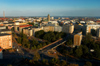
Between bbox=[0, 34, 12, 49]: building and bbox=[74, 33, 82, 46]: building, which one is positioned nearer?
bbox=[0, 34, 12, 49]: building

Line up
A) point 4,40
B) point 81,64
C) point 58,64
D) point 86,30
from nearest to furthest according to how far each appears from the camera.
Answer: point 58,64, point 81,64, point 4,40, point 86,30

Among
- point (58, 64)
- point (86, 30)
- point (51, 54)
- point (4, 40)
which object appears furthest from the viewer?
point (86, 30)

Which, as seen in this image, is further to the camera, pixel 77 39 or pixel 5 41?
pixel 77 39

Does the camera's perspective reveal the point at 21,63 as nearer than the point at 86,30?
Yes

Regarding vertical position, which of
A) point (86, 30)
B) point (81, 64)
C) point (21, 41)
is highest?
point (86, 30)

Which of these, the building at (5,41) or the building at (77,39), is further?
the building at (77,39)

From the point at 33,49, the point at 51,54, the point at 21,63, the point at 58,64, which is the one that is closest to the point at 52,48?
the point at 51,54

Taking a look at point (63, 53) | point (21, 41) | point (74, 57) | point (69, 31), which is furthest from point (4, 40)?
point (69, 31)

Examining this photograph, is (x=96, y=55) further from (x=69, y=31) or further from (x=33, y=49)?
(x=69, y=31)

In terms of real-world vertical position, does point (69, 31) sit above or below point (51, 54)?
above
